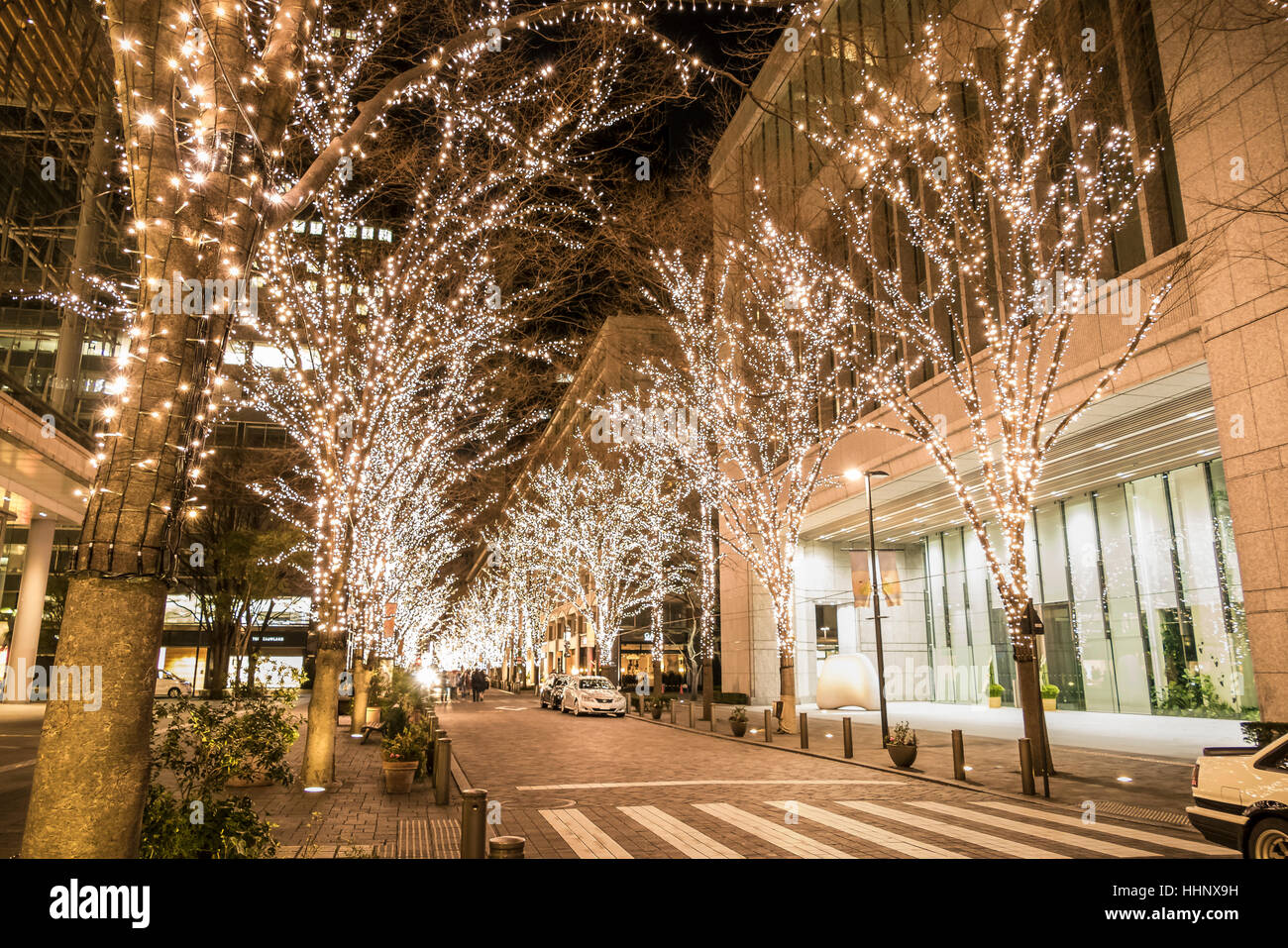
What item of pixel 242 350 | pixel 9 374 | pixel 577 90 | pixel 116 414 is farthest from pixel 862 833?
pixel 9 374

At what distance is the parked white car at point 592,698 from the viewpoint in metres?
29.9

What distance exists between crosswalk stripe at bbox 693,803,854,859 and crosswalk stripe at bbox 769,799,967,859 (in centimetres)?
62

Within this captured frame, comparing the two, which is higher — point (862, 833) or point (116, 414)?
point (116, 414)

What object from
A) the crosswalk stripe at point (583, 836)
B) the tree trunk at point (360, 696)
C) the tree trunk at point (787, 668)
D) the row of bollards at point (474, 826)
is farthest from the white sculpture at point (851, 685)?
the row of bollards at point (474, 826)

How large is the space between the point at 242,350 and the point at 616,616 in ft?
85.7

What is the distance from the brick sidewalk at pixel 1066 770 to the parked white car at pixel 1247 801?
8.92 feet

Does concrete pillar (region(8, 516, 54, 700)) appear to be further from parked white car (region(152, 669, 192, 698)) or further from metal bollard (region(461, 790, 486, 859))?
metal bollard (region(461, 790, 486, 859))

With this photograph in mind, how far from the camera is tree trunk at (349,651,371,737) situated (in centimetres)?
2031

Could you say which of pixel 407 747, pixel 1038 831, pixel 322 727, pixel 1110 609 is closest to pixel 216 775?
pixel 322 727

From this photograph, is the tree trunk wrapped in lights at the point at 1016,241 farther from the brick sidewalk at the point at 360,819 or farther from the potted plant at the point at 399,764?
the potted plant at the point at 399,764

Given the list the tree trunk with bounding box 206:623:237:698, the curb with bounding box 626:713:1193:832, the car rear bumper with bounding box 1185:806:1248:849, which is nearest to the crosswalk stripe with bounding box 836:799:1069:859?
the car rear bumper with bounding box 1185:806:1248:849

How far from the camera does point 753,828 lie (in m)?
8.73
